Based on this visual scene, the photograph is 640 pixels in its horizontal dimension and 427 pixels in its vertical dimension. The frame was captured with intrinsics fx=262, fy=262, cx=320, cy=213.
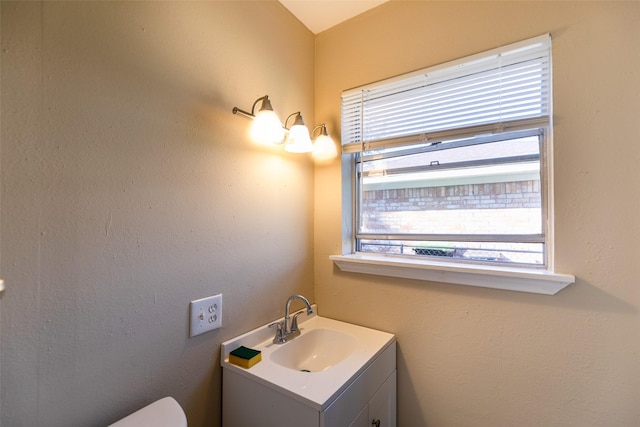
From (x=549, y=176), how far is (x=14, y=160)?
5.38 feet

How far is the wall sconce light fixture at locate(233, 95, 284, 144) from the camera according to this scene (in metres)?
1.07

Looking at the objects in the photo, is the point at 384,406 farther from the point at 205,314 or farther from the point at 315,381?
the point at 205,314

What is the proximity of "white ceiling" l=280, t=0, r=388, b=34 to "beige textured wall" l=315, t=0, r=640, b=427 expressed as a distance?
0.17m

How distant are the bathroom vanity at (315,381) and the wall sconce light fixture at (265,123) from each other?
0.85m

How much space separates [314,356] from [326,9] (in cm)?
178

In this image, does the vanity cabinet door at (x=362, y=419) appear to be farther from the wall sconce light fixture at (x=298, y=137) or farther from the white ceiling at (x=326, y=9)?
the white ceiling at (x=326, y=9)

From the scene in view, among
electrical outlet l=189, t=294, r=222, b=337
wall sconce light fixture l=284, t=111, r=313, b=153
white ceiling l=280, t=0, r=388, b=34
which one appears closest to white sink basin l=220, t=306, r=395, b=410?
electrical outlet l=189, t=294, r=222, b=337

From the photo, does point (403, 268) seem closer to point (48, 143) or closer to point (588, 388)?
point (588, 388)

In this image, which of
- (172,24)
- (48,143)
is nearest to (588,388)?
(48,143)

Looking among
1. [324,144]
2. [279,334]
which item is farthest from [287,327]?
[324,144]

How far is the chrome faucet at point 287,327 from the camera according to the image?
3.91 feet

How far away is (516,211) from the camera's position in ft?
3.59

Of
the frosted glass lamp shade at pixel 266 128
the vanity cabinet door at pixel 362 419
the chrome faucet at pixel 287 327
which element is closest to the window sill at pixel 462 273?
the chrome faucet at pixel 287 327

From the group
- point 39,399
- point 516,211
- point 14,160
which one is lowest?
point 39,399
